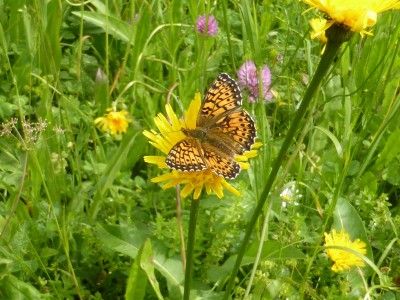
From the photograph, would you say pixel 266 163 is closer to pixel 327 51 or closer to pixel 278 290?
pixel 278 290

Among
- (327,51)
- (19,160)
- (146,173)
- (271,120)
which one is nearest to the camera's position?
(327,51)

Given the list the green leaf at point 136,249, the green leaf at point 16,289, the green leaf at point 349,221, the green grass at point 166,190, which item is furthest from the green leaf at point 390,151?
the green leaf at point 16,289

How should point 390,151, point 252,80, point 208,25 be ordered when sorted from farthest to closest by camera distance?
1. point 208,25
2. point 390,151
3. point 252,80

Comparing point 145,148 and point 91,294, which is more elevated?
point 145,148

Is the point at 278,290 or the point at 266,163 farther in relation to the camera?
the point at 266,163

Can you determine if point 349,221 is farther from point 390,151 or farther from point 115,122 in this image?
point 115,122

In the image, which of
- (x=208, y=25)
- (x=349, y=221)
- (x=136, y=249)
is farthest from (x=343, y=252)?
(x=208, y=25)

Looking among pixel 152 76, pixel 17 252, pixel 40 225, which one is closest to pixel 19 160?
pixel 40 225
